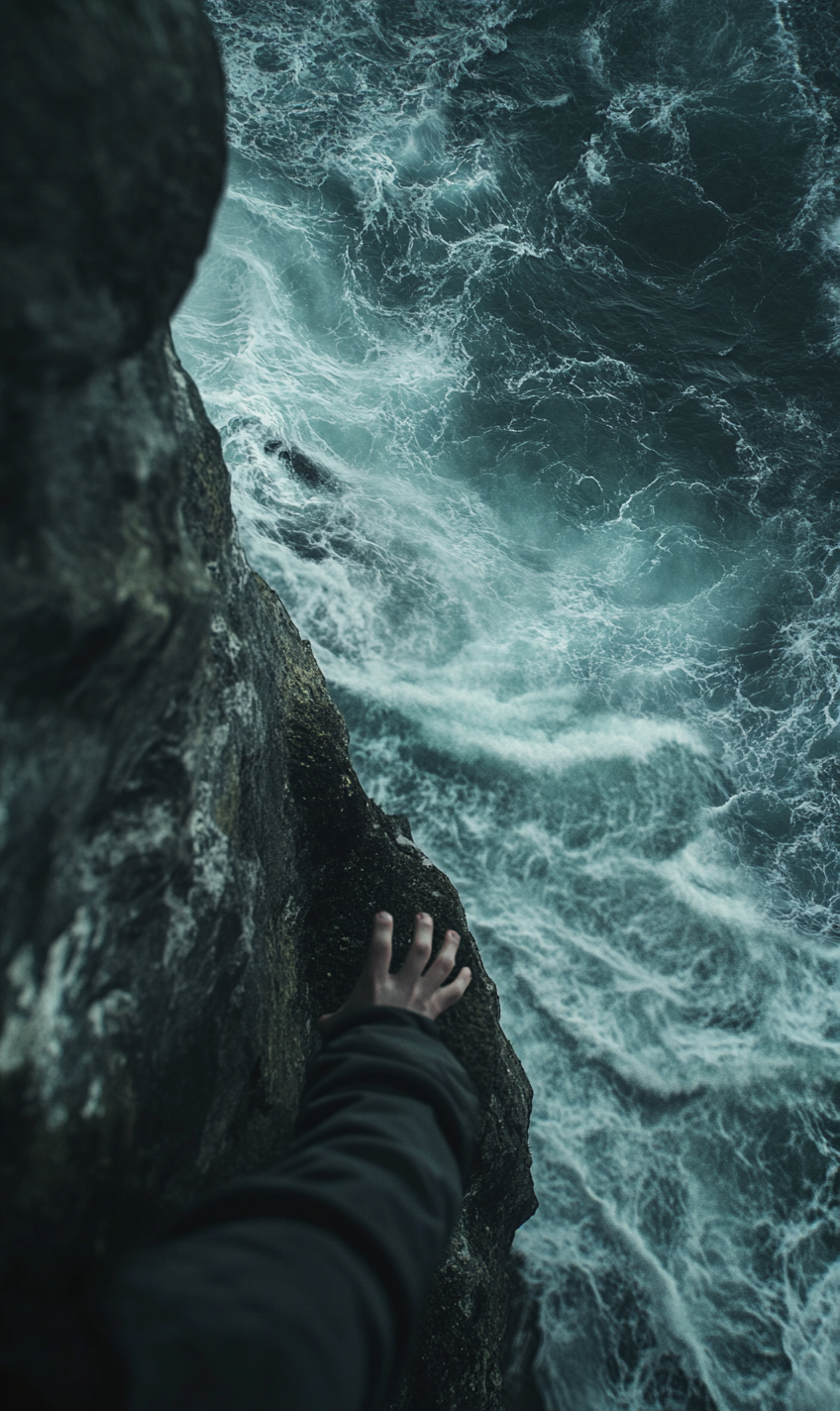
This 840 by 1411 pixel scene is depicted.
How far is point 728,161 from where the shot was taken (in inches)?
525

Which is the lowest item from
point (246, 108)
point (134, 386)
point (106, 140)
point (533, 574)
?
point (533, 574)

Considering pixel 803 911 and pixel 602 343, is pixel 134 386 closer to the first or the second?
pixel 803 911

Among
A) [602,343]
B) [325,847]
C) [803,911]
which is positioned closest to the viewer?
[325,847]

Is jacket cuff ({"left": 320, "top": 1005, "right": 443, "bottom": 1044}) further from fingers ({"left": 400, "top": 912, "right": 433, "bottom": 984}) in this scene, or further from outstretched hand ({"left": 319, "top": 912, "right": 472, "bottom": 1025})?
fingers ({"left": 400, "top": 912, "right": 433, "bottom": 984})

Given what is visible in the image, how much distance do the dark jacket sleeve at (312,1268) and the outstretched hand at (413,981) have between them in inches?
32.1

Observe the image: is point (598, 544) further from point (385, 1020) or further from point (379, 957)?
point (385, 1020)

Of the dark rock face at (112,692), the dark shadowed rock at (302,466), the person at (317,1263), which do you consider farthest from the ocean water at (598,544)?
the person at (317,1263)

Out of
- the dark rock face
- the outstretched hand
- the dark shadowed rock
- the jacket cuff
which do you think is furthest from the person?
the dark shadowed rock

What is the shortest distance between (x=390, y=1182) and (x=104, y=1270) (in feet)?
2.85

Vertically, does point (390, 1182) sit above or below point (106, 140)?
below

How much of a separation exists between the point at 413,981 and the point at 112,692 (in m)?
1.88

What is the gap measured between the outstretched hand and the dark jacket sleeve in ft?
2.67

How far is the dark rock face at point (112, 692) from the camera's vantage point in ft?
4.60

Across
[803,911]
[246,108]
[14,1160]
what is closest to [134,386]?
[14,1160]
